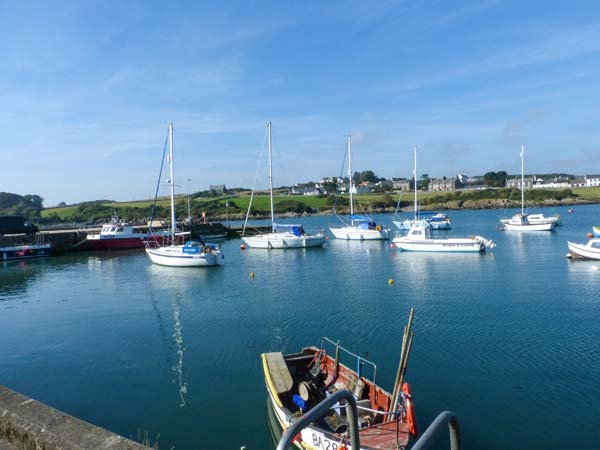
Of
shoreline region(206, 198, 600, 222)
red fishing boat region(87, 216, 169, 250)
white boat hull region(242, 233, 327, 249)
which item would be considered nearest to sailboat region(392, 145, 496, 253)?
white boat hull region(242, 233, 327, 249)

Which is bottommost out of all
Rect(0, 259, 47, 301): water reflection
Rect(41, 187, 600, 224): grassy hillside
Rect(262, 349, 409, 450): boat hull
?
Rect(0, 259, 47, 301): water reflection

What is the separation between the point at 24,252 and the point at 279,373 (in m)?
61.9

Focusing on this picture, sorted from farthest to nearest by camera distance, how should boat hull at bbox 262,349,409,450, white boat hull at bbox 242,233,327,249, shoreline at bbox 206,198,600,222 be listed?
shoreline at bbox 206,198,600,222 → white boat hull at bbox 242,233,327,249 → boat hull at bbox 262,349,409,450

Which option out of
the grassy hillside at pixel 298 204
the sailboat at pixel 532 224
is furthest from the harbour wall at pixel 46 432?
the grassy hillside at pixel 298 204

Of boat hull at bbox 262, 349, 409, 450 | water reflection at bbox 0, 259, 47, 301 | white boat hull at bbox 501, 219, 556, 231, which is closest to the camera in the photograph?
boat hull at bbox 262, 349, 409, 450

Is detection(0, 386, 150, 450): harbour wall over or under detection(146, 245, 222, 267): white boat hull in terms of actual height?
over

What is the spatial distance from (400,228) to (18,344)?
243 ft

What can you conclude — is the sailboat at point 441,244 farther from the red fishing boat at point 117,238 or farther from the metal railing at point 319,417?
the metal railing at point 319,417

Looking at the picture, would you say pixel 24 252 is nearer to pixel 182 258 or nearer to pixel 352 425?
pixel 182 258

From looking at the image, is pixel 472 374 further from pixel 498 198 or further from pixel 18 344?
pixel 498 198

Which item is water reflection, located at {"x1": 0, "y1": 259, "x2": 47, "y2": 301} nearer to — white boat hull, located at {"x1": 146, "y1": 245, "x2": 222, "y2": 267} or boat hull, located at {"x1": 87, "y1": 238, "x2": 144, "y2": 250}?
boat hull, located at {"x1": 87, "y1": 238, "x2": 144, "y2": 250}

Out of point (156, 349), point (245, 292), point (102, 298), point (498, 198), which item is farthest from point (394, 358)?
point (498, 198)

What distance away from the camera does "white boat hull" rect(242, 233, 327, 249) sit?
2571 inches

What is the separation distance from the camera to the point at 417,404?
15930 mm
